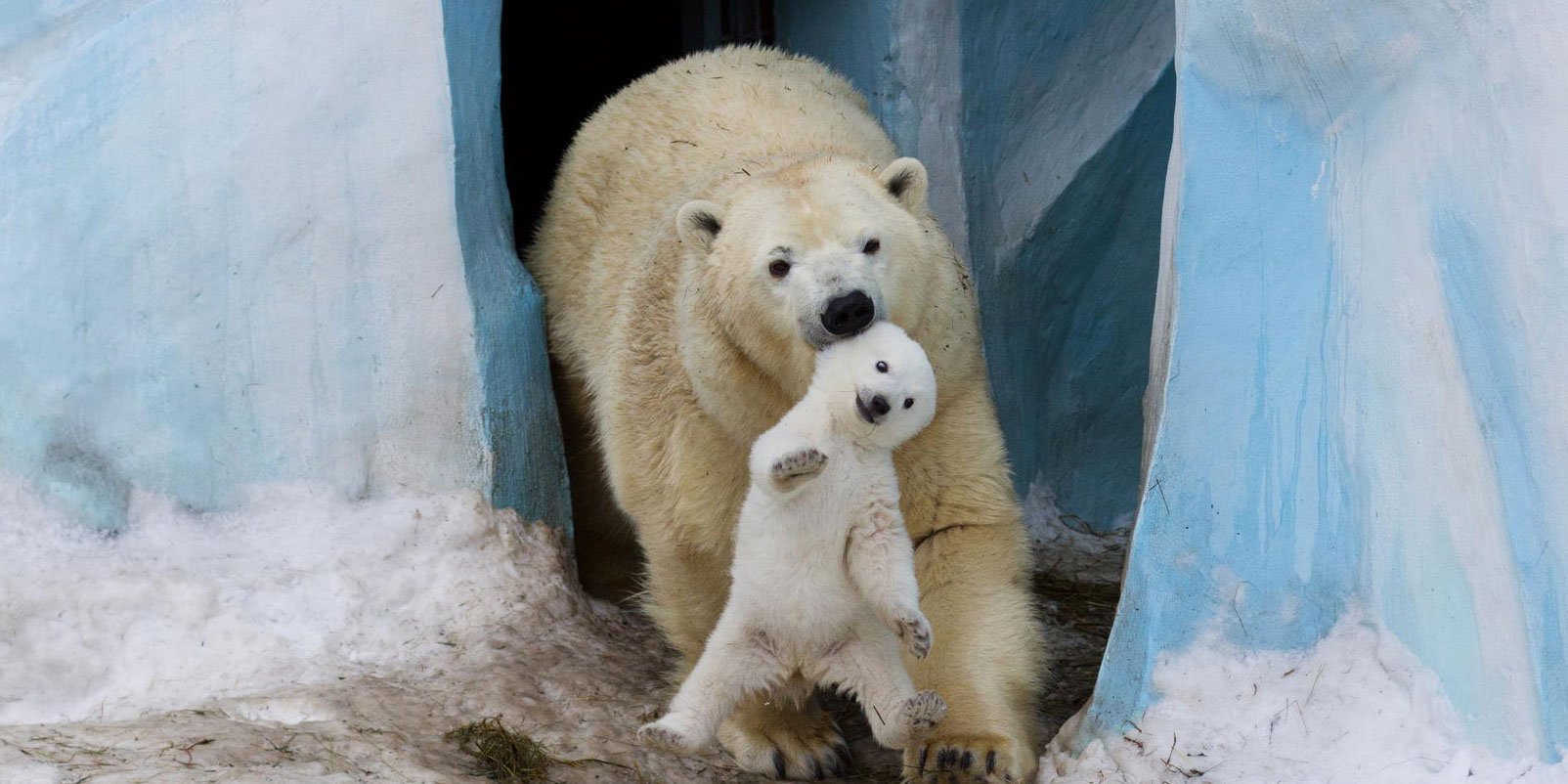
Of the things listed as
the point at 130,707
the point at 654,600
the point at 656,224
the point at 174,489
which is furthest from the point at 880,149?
the point at 130,707

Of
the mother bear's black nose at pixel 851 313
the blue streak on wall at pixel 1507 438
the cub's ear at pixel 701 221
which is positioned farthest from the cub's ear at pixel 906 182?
the blue streak on wall at pixel 1507 438

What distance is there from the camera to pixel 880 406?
10.3 ft

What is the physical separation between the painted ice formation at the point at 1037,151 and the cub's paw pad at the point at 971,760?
2232 millimetres

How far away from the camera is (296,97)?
4570 millimetres

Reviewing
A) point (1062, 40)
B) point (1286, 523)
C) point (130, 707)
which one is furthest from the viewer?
point (1062, 40)

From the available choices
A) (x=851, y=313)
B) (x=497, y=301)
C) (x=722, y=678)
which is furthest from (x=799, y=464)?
(x=497, y=301)

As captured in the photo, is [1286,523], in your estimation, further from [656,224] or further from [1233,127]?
[656,224]

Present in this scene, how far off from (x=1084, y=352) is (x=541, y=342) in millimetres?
1999

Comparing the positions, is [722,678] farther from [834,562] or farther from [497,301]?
[497,301]

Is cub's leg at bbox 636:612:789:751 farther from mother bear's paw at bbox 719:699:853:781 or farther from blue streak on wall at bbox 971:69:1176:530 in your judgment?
blue streak on wall at bbox 971:69:1176:530

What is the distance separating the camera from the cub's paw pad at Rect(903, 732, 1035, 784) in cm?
356

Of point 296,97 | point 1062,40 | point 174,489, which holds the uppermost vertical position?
point 1062,40

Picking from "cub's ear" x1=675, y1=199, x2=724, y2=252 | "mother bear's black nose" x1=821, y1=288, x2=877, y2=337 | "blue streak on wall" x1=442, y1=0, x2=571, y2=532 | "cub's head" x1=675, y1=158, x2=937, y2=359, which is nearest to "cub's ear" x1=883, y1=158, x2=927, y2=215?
"cub's head" x1=675, y1=158, x2=937, y2=359

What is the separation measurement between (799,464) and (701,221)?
1.11m
